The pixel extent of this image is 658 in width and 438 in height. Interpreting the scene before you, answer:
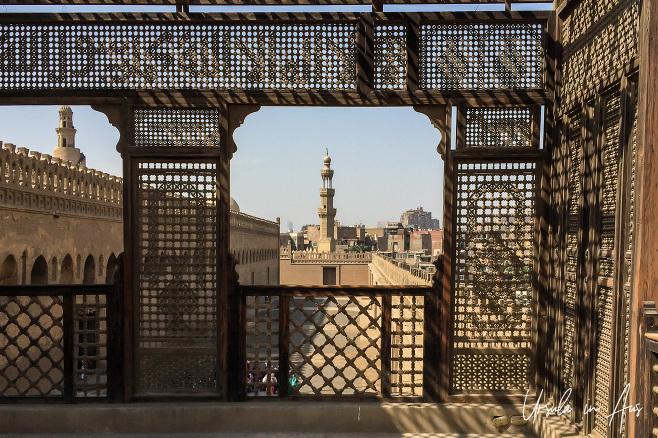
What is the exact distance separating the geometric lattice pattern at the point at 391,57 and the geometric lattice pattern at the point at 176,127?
4.34 feet

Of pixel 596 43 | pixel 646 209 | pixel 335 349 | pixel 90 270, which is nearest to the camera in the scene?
pixel 646 209

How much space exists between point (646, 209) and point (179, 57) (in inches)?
132

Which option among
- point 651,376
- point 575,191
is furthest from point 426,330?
point 651,376

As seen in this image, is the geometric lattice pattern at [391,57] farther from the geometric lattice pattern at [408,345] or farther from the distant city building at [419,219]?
the distant city building at [419,219]

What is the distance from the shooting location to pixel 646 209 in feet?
7.86

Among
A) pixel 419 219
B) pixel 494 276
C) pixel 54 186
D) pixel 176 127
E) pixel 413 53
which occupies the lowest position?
pixel 419 219

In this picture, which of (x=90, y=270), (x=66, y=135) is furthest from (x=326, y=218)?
(x=90, y=270)

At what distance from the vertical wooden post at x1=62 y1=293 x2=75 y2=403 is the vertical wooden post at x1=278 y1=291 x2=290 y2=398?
1.59 m

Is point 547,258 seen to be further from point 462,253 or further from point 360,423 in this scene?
point 360,423

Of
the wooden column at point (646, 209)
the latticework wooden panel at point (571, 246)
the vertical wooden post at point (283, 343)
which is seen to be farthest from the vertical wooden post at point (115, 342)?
the wooden column at point (646, 209)

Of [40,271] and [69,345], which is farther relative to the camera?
[40,271]

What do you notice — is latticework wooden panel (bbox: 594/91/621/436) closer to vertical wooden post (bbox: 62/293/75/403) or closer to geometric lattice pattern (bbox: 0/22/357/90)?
geometric lattice pattern (bbox: 0/22/357/90)

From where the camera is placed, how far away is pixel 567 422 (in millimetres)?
3811

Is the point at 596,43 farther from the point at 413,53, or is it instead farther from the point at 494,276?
the point at 494,276
